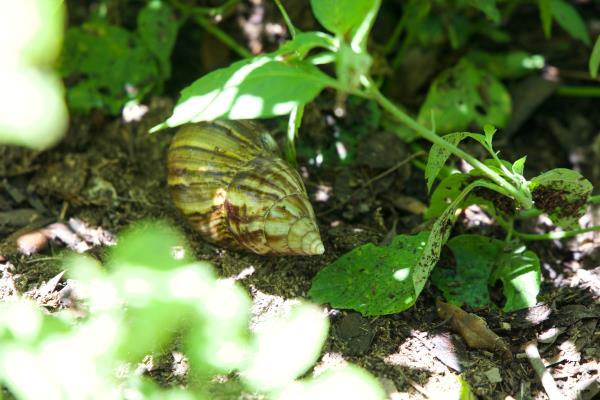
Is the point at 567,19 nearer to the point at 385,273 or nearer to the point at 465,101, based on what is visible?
the point at 465,101

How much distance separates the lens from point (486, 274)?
240 cm

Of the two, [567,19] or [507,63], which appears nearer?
[567,19]

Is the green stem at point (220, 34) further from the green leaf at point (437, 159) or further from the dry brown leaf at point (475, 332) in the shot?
the dry brown leaf at point (475, 332)

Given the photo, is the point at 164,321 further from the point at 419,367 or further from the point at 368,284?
the point at 419,367

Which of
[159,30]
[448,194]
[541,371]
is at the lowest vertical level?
[541,371]

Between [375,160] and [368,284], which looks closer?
[368,284]

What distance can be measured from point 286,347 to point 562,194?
3.45 ft

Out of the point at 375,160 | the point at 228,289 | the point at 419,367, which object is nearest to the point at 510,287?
the point at 419,367

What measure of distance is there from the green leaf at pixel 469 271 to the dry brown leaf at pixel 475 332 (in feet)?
0.29

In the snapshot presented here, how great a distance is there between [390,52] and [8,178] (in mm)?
1907

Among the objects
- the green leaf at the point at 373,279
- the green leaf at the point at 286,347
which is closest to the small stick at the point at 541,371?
the green leaf at the point at 373,279

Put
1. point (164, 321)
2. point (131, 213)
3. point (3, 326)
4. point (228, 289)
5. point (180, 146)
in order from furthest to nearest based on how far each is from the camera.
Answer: point (131, 213) → point (180, 146) → point (228, 289) → point (164, 321) → point (3, 326)

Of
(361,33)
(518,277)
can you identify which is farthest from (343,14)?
(518,277)

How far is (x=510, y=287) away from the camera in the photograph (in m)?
2.34
